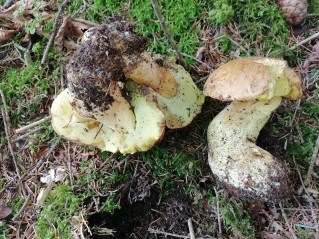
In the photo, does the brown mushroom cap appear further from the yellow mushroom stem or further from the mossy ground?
the mossy ground

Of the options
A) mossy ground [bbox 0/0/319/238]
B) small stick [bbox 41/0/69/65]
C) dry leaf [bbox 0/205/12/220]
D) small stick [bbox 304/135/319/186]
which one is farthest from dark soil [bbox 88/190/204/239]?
small stick [bbox 41/0/69/65]

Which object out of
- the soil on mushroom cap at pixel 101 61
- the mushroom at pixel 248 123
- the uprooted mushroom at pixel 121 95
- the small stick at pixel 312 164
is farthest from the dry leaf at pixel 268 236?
the soil on mushroom cap at pixel 101 61

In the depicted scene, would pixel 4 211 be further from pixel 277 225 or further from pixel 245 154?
pixel 277 225

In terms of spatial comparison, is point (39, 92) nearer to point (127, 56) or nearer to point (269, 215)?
point (127, 56)

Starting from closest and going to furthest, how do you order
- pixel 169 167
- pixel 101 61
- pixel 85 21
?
pixel 101 61 < pixel 169 167 < pixel 85 21

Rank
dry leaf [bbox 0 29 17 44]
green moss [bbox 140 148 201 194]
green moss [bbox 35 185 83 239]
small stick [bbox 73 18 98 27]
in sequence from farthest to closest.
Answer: dry leaf [bbox 0 29 17 44], small stick [bbox 73 18 98 27], green moss [bbox 140 148 201 194], green moss [bbox 35 185 83 239]

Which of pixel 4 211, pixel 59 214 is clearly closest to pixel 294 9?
pixel 59 214

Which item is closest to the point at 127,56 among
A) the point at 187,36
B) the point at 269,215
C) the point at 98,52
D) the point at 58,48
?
the point at 98,52
